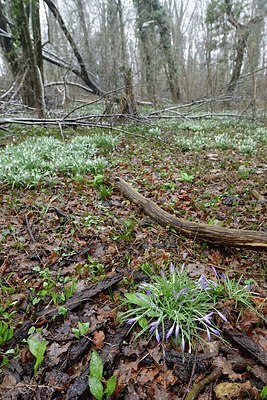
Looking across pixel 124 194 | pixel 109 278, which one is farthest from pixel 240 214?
pixel 109 278

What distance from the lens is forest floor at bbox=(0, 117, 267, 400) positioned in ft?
5.45

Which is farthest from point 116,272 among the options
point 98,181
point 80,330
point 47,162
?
point 47,162

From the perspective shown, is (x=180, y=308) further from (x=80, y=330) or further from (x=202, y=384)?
(x=80, y=330)

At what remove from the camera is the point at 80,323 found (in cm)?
202

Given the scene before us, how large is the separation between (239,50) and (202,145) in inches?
360

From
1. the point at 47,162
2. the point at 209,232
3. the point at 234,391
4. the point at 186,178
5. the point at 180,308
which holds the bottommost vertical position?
the point at 234,391

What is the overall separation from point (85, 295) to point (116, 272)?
42 cm

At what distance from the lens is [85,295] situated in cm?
234

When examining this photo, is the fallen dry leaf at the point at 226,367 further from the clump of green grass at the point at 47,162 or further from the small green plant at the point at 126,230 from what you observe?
the clump of green grass at the point at 47,162

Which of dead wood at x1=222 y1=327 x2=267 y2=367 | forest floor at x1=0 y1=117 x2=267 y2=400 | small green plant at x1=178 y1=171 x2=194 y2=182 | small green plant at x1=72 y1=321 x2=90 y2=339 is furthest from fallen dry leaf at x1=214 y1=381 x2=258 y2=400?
small green plant at x1=178 y1=171 x2=194 y2=182

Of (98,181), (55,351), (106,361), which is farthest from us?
(98,181)

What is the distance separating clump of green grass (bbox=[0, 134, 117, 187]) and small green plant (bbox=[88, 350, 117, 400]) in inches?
126

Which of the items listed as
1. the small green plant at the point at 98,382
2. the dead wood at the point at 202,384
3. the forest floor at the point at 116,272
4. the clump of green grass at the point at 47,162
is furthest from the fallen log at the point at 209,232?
the small green plant at the point at 98,382

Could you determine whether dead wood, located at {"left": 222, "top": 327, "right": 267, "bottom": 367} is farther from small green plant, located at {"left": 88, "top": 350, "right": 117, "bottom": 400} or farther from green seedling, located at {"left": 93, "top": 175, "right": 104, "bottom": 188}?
green seedling, located at {"left": 93, "top": 175, "right": 104, "bottom": 188}
